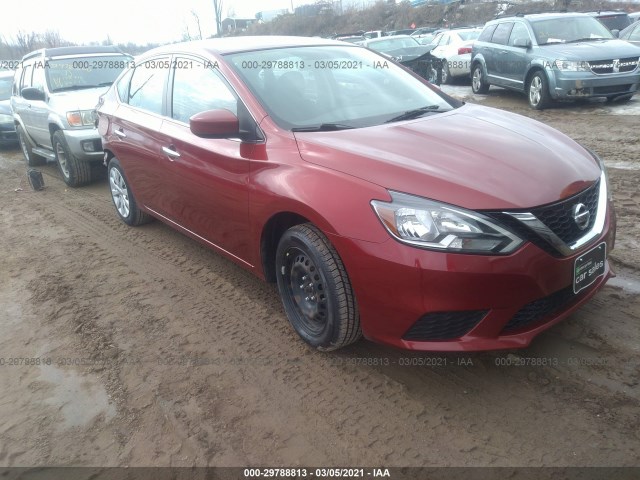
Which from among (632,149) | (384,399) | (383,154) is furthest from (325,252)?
(632,149)

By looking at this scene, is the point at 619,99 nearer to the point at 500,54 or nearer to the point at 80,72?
the point at 500,54

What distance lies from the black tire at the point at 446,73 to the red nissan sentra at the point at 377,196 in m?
11.7

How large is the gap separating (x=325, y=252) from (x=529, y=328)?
1059 mm

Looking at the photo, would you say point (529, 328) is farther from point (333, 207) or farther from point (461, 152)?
point (333, 207)

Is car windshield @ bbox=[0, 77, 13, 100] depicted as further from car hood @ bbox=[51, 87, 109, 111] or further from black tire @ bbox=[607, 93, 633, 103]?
black tire @ bbox=[607, 93, 633, 103]

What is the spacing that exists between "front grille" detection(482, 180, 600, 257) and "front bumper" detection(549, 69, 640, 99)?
7447 millimetres

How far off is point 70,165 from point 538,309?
21.4 ft

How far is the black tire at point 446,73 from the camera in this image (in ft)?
49.1

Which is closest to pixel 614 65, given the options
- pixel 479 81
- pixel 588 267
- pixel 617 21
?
pixel 479 81

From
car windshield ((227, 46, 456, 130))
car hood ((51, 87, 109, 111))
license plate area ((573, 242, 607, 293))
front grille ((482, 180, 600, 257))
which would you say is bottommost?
license plate area ((573, 242, 607, 293))

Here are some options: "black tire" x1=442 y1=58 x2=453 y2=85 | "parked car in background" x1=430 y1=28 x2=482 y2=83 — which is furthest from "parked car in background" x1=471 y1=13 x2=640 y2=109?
"black tire" x1=442 y1=58 x2=453 y2=85

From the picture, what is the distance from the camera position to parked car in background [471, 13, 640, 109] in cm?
916

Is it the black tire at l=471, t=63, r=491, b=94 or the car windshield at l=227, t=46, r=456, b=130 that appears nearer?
the car windshield at l=227, t=46, r=456, b=130

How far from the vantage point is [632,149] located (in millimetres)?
6730
